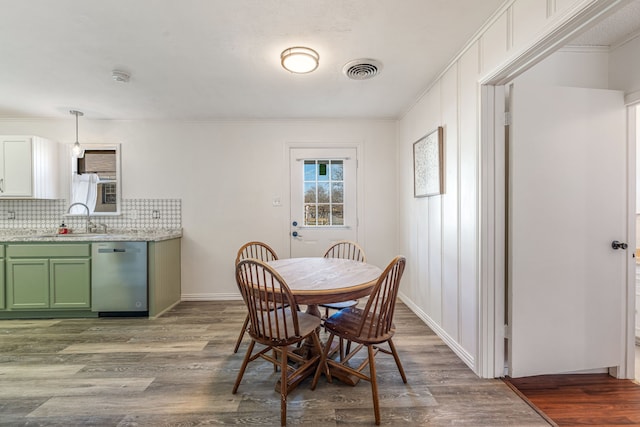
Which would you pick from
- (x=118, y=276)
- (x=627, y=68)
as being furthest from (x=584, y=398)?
(x=118, y=276)

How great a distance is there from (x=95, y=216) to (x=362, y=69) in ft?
12.1

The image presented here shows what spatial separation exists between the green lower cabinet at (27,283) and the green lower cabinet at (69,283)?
2.9 inches

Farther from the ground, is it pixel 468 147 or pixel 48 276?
pixel 468 147

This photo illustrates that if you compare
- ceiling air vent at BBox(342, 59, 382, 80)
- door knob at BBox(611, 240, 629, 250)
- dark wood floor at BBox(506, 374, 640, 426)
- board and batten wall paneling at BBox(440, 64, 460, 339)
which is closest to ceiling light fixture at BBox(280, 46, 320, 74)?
ceiling air vent at BBox(342, 59, 382, 80)

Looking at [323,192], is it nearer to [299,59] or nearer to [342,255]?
[342,255]

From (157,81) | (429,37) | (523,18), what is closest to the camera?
(523,18)

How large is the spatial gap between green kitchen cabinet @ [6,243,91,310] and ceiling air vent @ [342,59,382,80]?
10.5 feet

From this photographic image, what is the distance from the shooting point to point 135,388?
1766 mm

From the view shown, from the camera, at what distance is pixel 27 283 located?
112 inches

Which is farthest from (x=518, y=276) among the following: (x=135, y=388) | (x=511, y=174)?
(x=135, y=388)

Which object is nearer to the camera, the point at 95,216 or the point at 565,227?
the point at 565,227

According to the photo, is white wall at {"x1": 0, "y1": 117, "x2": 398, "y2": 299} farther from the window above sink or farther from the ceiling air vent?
the ceiling air vent

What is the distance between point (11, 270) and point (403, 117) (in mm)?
4714

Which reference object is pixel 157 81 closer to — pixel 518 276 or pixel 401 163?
pixel 401 163
